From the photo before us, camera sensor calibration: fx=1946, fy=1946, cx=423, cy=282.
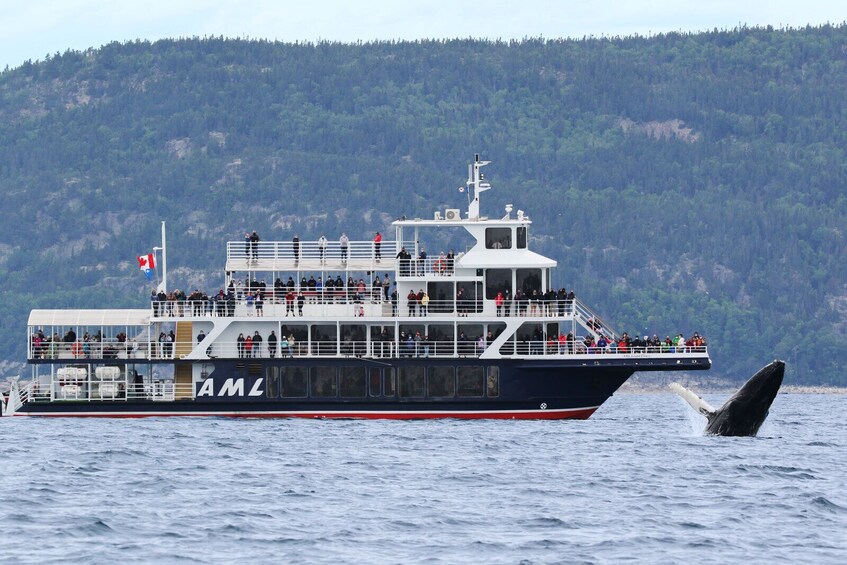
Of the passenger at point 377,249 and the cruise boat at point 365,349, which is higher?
the passenger at point 377,249

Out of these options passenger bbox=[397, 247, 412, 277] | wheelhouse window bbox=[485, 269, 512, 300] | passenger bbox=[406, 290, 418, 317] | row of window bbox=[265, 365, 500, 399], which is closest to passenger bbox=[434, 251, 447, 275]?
passenger bbox=[397, 247, 412, 277]

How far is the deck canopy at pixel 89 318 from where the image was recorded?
69.9 m

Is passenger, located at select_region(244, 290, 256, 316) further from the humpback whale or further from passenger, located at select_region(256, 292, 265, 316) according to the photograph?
A: the humpback whale

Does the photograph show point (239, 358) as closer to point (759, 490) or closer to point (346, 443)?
point (346, 443)

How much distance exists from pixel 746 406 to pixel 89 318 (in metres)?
24.4

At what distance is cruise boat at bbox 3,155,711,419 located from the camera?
69.8 meters

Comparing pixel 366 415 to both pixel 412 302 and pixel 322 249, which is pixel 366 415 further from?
pixel 322 249

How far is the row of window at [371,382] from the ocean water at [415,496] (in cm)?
581

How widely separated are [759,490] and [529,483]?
5578mm

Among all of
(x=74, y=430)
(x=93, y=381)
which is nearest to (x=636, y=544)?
(x=74, y=430)

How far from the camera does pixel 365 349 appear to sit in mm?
70750

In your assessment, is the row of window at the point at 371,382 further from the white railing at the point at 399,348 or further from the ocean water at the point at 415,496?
the ocean water at the point at 415,496

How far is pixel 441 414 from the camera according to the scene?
6994cm

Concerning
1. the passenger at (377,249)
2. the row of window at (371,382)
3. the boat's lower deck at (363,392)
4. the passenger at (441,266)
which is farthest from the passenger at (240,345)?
the passenger at (441,266)
